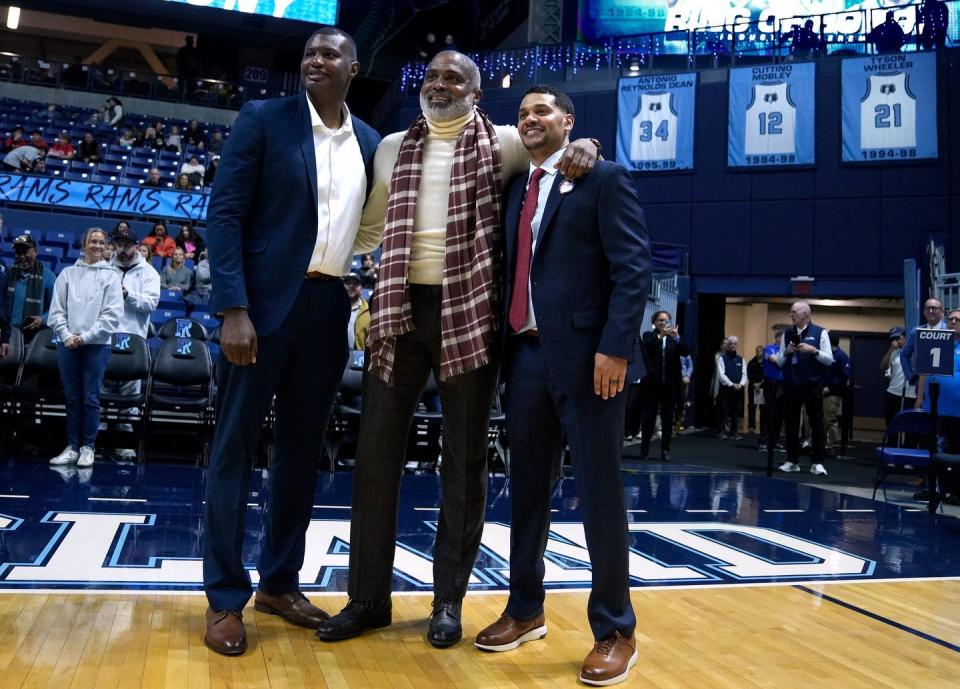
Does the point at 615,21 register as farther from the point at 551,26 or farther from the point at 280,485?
the point at 280,485

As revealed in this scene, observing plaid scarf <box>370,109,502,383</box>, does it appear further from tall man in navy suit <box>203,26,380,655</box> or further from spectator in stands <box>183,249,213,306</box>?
spectator in stands <box>183,249,213,306</box>

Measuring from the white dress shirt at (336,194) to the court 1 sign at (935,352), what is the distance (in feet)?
15.0

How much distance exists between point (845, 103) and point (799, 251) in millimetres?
2468

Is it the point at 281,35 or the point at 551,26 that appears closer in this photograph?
the point at 551,26

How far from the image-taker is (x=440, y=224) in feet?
8.35

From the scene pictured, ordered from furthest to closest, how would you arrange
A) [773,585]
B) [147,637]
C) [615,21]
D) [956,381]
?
[615,21] → [956,381] → [773,585] → [147,637]

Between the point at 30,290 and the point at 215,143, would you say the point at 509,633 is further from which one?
the point at 215,143

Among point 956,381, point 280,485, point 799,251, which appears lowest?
point 280,485

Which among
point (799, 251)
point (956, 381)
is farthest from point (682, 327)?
point (956, 381)

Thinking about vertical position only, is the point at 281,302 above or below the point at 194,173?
below

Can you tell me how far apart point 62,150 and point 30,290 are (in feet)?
29.7

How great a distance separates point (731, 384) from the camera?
12391 millimetres

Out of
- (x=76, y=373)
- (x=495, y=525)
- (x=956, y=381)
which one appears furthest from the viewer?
(x=956, y=381)

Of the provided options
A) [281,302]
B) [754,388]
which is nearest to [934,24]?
[754,388]
